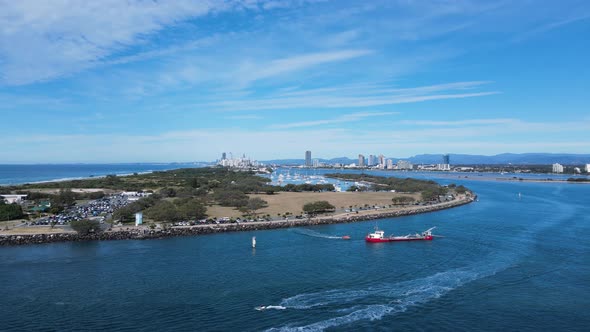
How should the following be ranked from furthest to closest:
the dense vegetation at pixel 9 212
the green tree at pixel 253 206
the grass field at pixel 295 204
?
the grass field at pixel 295 204, the green tree at pixel 253 206, the dense vegetation at pixel 9 212

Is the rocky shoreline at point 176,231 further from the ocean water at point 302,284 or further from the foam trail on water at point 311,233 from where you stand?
the foam trail on water at point 311,233

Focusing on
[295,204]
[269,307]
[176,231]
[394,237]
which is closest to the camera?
[269,307]

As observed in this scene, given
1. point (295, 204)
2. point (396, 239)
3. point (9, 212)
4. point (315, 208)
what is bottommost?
point (396, 239)

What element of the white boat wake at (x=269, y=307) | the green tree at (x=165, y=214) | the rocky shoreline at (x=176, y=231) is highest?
the green tree at (x=165, y=214)

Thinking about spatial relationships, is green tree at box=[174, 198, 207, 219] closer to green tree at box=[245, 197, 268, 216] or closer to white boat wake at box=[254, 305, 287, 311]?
green tree at box=[245, 197, 268, 216]

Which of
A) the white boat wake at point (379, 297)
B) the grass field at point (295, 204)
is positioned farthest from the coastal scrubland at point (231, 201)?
the white boat wake at point (379, 297)

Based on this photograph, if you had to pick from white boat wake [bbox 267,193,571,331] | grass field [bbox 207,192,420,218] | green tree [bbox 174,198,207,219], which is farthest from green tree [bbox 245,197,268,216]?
white boat wake [bbox 267,193,571,331]

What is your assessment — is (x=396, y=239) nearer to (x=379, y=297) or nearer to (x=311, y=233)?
(x=311, y=233)

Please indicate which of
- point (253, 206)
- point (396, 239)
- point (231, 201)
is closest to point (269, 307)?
point (396, 239)

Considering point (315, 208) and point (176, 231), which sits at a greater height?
point (315, 208)
